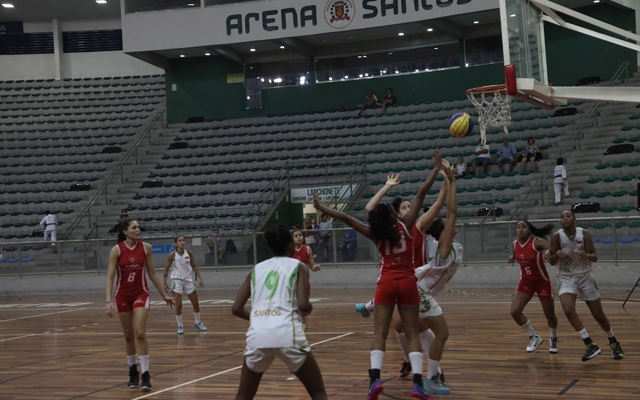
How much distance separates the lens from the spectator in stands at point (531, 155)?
2794 centimetres

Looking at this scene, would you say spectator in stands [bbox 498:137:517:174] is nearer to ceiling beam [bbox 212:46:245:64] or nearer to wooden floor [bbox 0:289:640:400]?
wooden floor [bbox 0:289:640:400]

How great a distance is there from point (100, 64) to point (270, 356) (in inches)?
1615

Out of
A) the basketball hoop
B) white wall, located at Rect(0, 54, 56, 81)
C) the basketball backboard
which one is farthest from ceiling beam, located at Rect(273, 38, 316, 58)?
the basketball backboard

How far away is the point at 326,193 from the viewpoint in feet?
98.6

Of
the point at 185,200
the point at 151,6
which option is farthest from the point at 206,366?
the point at 151,6

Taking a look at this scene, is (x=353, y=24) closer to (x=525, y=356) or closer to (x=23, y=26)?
(x=23, y=26)

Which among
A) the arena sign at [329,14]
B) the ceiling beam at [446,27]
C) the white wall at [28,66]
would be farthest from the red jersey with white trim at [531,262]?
the white wall at [28,66]

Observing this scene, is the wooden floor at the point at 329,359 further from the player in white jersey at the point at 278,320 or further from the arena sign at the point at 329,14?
the arena sign at the point at 329,14

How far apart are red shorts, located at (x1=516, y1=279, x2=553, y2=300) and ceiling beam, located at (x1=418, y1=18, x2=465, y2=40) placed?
2259cm

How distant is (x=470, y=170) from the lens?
95.9 feet

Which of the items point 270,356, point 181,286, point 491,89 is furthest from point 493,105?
point 270,356

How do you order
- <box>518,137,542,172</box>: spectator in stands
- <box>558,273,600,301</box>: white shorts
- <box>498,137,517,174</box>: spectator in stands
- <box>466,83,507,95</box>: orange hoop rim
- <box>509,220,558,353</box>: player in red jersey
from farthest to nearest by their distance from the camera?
1. <box>498,137,517,174</box>: spectator in stands
2. <box>518,137,542,172</box>: spectator in stands
3. <box>466,83,507,95</box>: orange hoop rim
4. <box>509,220,558,353</box>: player in red jersey
5. <box>558,273,600,301</box>: white shorts

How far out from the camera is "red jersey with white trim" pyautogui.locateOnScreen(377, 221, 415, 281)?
8.63 meters

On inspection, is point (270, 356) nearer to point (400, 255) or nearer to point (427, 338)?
point (400, 255)
